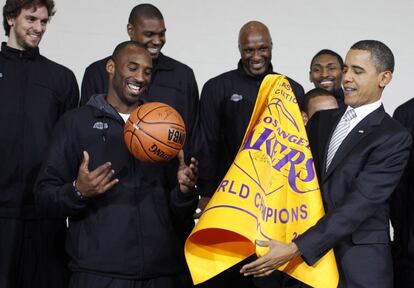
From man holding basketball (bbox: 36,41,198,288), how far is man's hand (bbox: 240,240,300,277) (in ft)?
1.27

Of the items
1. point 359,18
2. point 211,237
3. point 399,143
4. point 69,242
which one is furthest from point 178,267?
point 359,18

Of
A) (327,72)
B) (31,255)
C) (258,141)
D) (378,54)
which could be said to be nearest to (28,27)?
(31,255)

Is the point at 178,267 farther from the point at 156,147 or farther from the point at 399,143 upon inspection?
the point at 399,143

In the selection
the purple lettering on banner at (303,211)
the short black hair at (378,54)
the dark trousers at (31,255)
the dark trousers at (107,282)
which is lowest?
the dark trousers at (31,255)

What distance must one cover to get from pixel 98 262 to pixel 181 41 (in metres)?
2.83

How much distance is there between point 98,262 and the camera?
9.65ft

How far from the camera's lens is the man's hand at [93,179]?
2850mm

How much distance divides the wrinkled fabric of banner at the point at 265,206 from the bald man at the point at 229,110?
1.05 meters

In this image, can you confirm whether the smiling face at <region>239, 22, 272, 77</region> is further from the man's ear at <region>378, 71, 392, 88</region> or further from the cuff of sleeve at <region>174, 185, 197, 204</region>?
the cuff of sleeve at <region>174, 185, 197, 204</region>

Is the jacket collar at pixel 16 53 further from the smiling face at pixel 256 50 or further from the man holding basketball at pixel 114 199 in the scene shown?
the smiling face at pixel 256 50

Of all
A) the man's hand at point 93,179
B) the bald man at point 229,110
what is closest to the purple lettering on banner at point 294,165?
the man's hand at point 93,179

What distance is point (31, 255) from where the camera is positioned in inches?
141

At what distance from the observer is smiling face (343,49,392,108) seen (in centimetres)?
308

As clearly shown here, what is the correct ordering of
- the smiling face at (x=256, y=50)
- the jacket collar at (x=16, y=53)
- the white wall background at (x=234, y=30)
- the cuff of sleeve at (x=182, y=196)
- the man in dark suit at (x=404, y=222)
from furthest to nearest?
the white wall background at (x=234, y=30) < the smiling face at (x=256, y=50) < the jacket collar at (x=16, y=53) < the man in dark suit at (x=404, y=222) < the cuff of sleeve at (x=182, y=196)
